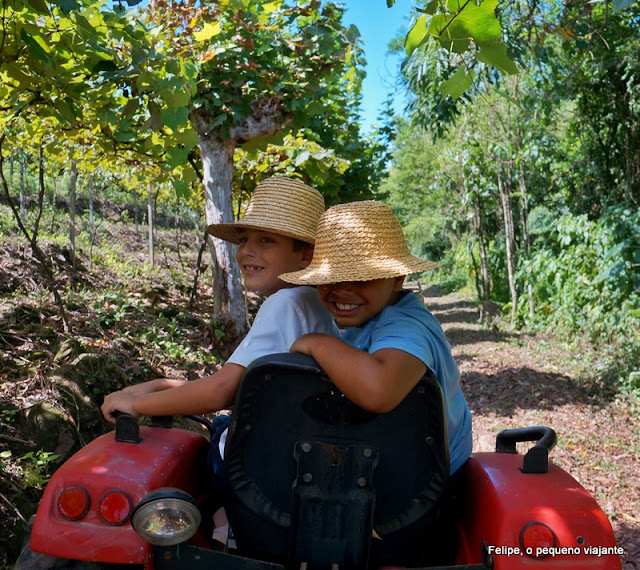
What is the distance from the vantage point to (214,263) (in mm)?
7645

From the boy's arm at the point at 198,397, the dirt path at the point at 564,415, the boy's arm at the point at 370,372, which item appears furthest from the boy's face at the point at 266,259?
the dirt path at the point at 564,415

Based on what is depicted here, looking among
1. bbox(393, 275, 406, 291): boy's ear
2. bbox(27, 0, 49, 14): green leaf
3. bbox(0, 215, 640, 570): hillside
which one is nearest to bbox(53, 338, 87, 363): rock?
bbox(0, 215, 640, 570): hillside

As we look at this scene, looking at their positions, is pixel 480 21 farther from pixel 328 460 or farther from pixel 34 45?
pixel 34 45

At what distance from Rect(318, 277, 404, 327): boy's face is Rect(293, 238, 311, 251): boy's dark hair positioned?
54 centimetres

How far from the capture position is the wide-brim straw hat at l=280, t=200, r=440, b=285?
6.81 feet

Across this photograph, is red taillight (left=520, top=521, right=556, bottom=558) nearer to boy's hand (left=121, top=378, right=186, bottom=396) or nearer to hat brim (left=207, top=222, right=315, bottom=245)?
boy's hand (left=121, top=378, right=186, bottom=396)

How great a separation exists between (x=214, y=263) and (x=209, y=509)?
557cm

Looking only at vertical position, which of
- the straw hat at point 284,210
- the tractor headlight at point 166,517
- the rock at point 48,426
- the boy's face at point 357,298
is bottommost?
the rock at point 48,426

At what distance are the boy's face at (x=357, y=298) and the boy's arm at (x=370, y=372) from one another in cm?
40

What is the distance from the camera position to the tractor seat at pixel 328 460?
5.50 feet

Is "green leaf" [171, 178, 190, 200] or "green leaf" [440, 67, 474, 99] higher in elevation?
"green leaf" [440, 67, 474, 99]

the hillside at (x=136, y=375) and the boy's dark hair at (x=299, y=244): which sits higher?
the boy's dark hair at (x=299, y=244)

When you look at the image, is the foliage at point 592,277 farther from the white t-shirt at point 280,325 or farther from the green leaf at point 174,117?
the white t-shirt at point 280,325

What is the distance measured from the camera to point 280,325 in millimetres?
2090
